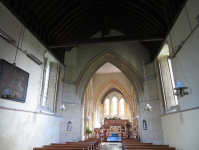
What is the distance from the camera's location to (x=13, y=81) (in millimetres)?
5230

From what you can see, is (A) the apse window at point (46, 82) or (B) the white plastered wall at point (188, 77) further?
(A) the apse window at point (46, 82)

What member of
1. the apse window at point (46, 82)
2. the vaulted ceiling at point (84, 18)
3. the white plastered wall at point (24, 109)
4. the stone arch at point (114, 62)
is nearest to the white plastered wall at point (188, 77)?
the vaulted ceiling at point (84, 18)

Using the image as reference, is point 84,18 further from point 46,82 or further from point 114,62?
point 46,82

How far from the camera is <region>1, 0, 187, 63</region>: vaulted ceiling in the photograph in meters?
6.31

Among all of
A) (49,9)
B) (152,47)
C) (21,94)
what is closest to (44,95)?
(21,94)

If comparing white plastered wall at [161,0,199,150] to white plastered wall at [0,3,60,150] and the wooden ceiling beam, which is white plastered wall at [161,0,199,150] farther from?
white plastered wall at [0,3,60,150]

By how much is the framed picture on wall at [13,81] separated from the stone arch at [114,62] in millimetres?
5321

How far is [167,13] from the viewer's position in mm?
6641

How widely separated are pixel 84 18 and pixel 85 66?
3.60m

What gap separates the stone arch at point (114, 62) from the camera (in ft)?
35.5

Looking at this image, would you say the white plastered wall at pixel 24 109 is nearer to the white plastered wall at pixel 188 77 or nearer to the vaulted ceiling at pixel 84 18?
the vaulted ceiling at pixel 84 18

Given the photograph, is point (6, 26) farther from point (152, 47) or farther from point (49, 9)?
point (152, 47)

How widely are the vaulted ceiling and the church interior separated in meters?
0.04

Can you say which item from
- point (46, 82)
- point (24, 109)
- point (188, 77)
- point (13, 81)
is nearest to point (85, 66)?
point (46, 82)
